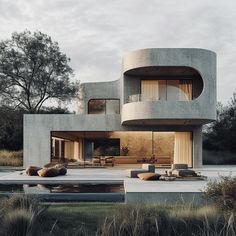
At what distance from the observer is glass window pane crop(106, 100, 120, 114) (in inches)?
1129

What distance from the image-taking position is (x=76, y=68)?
1476 inches

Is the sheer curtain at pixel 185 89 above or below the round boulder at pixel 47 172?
above

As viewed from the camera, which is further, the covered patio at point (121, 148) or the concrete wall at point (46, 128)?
the covered patio at point (121, 148)

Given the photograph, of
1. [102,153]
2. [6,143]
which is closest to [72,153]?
[102,153]

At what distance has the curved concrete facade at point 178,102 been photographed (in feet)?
77.4

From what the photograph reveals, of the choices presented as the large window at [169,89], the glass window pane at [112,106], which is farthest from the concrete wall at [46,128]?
the large window at [169,89]

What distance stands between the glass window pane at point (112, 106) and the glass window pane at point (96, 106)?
286 millimetres

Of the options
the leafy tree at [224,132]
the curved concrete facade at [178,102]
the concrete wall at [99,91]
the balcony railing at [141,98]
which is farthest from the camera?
the leafy tree at [224,132]

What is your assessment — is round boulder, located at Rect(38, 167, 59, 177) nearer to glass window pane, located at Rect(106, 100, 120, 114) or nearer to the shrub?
glass window pane, located at Rect(106, 100, 120, 114)

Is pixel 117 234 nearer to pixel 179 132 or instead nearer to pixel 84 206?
pixel 84 206

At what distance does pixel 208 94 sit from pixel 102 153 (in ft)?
30.1

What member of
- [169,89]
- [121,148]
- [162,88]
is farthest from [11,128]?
[169,89]

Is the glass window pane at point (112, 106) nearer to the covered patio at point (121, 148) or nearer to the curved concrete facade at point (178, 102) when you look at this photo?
the covered patio at point (121, 148)

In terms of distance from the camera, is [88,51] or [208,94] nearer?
[208,94]
